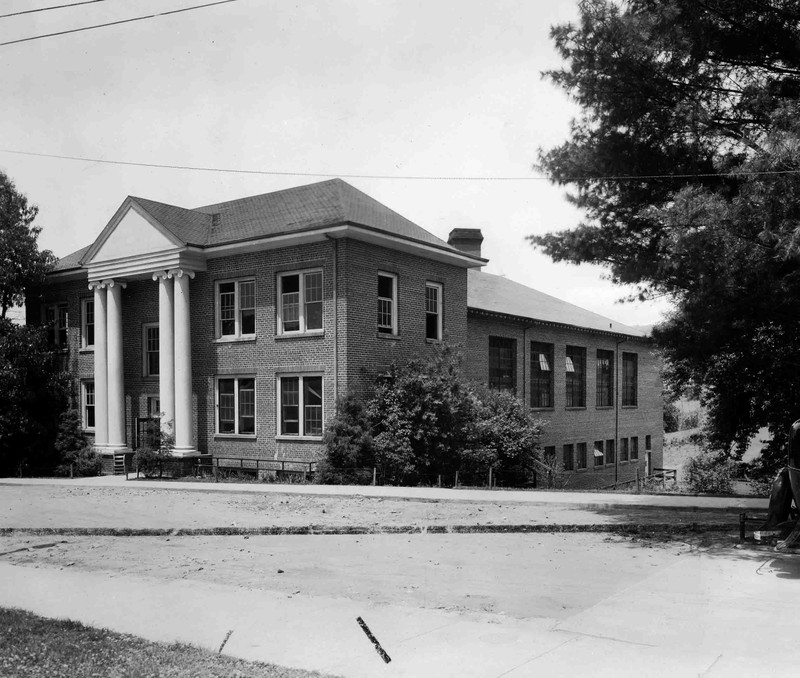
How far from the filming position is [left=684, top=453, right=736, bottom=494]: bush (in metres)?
31.0

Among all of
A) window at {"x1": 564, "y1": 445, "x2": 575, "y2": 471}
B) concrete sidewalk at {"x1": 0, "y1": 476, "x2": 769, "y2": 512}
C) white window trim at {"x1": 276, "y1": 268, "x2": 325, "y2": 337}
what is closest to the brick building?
white window trim at {"x1": 276, "y1": 268, "x2": 325, "y2": 337}

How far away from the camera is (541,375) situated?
116ft

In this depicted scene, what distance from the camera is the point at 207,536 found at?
13.1 metres

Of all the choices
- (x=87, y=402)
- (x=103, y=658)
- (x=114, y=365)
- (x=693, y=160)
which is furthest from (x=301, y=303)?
(x=103, y=658)

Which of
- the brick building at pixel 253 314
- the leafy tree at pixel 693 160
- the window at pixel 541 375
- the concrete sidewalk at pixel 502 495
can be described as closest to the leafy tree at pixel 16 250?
the brick building at pixel 253 314

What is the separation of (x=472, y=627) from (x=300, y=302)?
18170mm

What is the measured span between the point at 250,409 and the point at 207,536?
42.1 feet

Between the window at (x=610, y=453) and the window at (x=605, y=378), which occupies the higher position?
the window at (x=605, y=378)

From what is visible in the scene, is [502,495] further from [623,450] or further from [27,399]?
[623,450]

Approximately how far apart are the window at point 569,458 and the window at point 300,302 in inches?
675

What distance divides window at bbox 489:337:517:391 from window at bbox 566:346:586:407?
4805 mm

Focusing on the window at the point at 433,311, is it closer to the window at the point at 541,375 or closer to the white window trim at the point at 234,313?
the white window trim at the point at 234,313

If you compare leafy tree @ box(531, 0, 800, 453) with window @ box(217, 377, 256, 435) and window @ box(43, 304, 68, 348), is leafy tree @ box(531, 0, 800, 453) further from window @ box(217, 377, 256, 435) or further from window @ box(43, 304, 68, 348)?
window @ box(43, 304, 68, 348)

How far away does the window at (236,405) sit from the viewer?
25.8m
